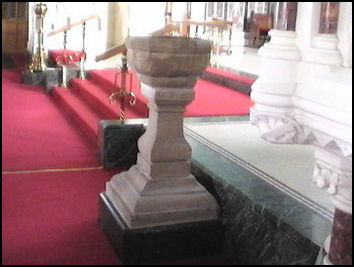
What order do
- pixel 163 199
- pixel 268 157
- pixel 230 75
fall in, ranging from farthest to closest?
1. pixel 230 75
2. pixel 268 157
3. pixel 163 199

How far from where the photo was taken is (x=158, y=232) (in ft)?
9.23

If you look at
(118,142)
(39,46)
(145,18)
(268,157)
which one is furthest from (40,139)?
(145,18)

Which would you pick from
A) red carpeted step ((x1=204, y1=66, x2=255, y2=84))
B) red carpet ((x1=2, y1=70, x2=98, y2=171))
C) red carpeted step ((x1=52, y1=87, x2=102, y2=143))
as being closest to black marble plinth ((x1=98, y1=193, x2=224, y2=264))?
red carpet ((x1=2, y1=70, x2=98, y2=171))

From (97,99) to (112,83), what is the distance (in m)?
0.75

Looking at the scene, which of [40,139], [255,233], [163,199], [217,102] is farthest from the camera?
[217,102]

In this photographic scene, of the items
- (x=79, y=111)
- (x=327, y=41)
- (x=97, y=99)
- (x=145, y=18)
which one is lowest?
(x=79, y=111)

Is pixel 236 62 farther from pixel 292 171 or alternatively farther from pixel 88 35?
pixel 88 35

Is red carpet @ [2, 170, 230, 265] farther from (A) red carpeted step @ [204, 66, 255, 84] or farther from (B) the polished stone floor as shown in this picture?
(A) red carpeted step @ [204, 66, 255, 84]

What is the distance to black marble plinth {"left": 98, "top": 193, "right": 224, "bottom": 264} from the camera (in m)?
2.79

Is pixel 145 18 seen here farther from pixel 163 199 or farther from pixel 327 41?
pixel 327 41

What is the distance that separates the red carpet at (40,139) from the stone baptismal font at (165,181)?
1625mm

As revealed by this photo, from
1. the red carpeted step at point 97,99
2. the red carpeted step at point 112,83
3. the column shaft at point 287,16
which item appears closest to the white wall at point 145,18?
the red carpeted step at point 112,83

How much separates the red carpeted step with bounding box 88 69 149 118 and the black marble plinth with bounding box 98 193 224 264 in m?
2.62

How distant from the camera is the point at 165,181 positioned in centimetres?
289
